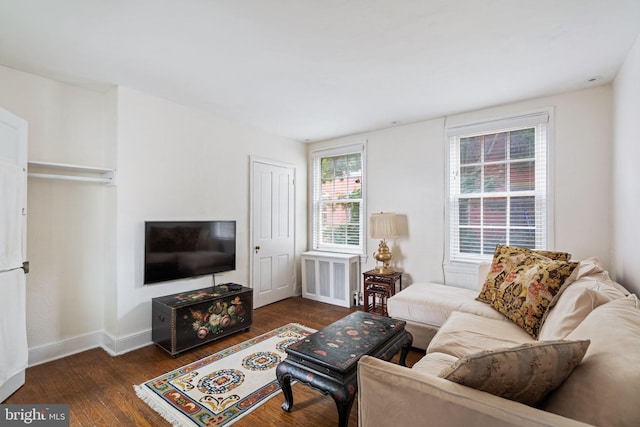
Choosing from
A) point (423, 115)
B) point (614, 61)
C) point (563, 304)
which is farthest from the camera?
point (423, 115)

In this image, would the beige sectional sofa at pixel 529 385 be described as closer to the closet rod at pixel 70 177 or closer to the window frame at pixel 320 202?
the closet rod at pixel 70 177

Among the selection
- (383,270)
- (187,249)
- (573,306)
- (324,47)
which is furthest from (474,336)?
(187,249)

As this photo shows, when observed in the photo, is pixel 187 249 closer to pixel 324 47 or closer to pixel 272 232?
pixel 272 232

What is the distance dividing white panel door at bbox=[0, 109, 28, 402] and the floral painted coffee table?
6.36 ft

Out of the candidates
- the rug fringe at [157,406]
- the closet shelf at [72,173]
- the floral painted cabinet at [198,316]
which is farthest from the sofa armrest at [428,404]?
the closet shelf at [72,173]

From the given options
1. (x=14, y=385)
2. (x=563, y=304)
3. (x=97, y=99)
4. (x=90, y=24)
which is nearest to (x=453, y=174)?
(x=563, y=304)

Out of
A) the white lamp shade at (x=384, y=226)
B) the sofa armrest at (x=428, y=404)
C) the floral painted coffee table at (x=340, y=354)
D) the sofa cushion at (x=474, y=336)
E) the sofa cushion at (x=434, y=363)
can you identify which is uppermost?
the white lamp shade at (x=384, y=226)

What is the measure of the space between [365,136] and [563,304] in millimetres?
3206

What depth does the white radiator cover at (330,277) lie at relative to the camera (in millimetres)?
4336

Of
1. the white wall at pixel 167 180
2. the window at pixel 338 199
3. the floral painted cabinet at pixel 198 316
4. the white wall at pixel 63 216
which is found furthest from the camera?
the window at pixel 338 199

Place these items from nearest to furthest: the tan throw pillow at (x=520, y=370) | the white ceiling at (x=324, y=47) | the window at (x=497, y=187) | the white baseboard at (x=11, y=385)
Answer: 1. the tan throw pillow at (x=520, y=370)
2. the white ceiling at (x=324, y=47)
3. the white baseboard at (x=11, y=385)
4. the window at (x=497, y=187)

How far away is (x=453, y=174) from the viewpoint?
3.73 meters

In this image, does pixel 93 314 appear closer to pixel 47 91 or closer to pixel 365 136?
pixel 47 91

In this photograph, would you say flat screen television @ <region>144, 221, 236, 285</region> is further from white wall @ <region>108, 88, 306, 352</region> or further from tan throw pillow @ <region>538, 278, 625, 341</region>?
tan throw pillow @ <region>538, 278, 625, 341</region>
